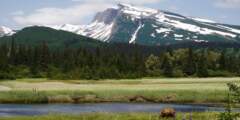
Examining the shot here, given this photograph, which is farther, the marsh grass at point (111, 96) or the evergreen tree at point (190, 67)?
the evergreen tree at point (190, 67)

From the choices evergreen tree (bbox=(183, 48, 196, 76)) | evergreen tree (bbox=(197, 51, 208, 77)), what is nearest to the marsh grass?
evergreen tree (bbox=(197, 51, 208, 77))

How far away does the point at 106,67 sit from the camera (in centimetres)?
18012

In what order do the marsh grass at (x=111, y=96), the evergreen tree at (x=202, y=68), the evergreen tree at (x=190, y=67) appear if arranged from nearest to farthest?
1. the marsh grass at (x=111, y=96)
2. the evergreen tree at (x=202, y=68)
3. the evergreen tree at (x=190, y=67)

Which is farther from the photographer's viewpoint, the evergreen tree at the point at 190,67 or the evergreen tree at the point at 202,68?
the evergreen tree at the point at 190,67

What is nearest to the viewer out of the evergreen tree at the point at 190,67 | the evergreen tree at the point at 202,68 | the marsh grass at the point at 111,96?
the marsh grass at the point at 111,96

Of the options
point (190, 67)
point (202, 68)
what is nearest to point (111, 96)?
point (202, 68)

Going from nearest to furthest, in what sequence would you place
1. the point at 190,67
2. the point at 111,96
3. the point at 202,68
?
the point at 111,96 < the point at 202,68 < the point at 190,67

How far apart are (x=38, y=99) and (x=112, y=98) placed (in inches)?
456

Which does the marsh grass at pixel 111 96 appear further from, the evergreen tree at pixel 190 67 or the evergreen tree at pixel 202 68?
the evergreen tree at pixel 190 67

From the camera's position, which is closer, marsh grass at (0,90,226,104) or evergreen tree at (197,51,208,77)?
marsh grass at (0,90,226,104)

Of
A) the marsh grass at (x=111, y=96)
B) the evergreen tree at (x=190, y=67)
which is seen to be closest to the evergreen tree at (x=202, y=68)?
the evergreen tree at (x=190, y=67)

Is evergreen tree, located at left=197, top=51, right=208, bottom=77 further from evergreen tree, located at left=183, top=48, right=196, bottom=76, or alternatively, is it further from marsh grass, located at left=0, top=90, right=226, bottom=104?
marsh grass, located at left=0, top=90, right=226, bottom=104

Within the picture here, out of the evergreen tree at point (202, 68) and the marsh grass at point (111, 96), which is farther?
the evergreen tree at point (202, 68)

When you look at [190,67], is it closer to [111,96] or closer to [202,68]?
[202,68]
